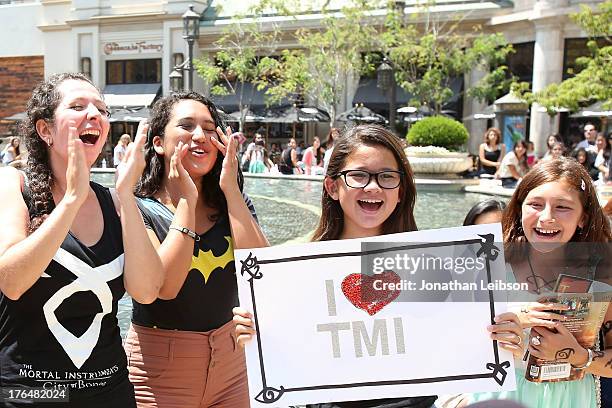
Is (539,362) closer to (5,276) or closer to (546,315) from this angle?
(546,315)

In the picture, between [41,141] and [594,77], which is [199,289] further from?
[594,77]

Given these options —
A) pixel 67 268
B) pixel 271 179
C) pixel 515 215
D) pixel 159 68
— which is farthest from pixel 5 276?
pixel 159 68

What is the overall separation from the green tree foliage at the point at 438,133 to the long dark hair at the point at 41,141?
Result: 13064 mm

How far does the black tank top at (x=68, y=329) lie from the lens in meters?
1.89

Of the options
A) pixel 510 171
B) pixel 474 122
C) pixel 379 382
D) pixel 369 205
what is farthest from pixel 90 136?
pixel 474 122

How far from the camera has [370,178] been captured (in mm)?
2166

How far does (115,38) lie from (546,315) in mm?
35952

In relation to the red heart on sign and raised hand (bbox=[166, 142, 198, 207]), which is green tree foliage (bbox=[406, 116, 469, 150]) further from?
the red heart on sign

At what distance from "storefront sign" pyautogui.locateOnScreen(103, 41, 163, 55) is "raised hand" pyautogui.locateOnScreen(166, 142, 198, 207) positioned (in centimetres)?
3306

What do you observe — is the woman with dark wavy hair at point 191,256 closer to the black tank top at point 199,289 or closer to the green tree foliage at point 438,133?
the black tank top at point 199,289

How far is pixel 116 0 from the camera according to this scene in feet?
114

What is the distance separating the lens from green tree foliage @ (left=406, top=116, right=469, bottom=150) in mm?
14641

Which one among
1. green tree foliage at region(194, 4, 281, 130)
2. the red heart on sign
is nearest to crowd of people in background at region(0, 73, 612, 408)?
the red heart on sign

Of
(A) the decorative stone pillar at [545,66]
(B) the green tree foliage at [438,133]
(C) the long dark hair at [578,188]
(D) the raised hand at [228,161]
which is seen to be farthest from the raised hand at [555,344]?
(A) the decorative stone pillar at [545,66]
